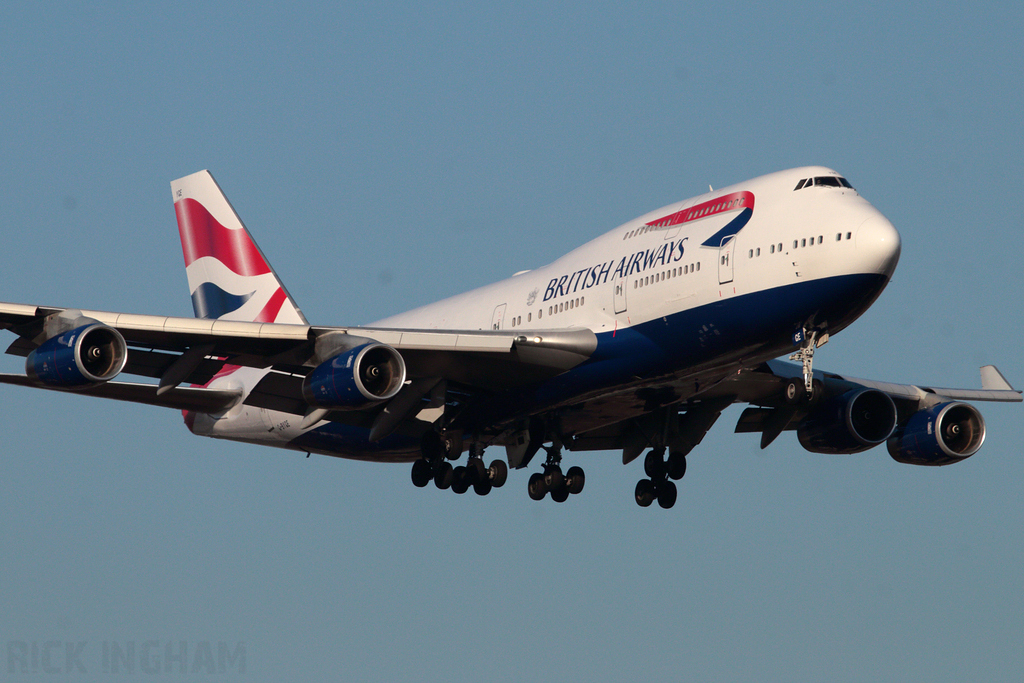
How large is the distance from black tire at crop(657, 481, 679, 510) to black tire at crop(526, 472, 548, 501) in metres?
3.50

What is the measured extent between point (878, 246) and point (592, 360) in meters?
7.30

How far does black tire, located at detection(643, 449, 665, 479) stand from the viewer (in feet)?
127

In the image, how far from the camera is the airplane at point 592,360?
29.4 meters

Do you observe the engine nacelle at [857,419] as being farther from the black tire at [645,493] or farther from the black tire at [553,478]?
the black tire at [553,478]

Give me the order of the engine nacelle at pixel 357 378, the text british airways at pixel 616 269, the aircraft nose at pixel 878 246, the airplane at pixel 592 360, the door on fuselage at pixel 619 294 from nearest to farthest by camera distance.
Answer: the aircraft nose at pixel 878 246 → the airplane at pixel 592 360 → the engine nacelle at pixel 357 378 → the text british airways at pixel 616 269 → the door on fuselage at pixel 619 294

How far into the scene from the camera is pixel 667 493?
3869 cm

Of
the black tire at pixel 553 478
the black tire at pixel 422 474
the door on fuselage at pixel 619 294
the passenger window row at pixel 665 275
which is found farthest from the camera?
the black tire at pixel 553 478

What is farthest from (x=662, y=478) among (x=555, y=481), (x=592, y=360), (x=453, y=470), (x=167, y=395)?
(x=167, y=395)

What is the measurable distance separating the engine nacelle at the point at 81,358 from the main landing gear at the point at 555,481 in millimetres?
12936

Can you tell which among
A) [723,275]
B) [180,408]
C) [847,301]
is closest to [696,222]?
[723,275]

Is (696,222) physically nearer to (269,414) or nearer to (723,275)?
(723,275)

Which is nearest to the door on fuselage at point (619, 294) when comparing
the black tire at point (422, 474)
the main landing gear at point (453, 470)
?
the main landing gear at point (453, 470)

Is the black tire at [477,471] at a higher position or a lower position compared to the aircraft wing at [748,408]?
lower

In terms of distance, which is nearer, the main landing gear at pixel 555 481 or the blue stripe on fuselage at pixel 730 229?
the blue stripe on fuselage at pixel 730 229
